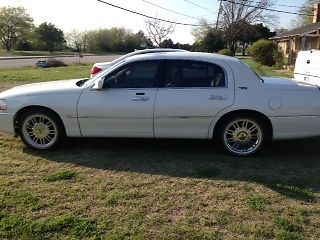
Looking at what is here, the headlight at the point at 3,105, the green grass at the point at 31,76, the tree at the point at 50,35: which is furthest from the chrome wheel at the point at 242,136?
the tree at the point at 50,35

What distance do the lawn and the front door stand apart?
0.37 metres

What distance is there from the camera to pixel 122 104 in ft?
18.0

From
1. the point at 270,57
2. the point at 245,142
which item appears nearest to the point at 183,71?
the point at 245,142

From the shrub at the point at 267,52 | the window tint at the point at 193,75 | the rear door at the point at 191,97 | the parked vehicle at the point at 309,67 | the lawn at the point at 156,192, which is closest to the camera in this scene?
the lawn at the point at 156,192

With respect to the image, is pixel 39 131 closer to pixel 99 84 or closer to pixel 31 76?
pixel 99 84

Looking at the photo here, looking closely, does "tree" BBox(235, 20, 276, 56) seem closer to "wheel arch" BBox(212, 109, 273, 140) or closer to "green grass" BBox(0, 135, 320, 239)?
"wheel arch" BBox(212, 109, 273, 140)

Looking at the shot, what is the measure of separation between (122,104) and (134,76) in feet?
1.48

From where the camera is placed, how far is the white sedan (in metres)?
5.43

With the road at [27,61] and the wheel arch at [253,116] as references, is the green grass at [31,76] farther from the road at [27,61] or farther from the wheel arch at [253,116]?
the road at [27,61]

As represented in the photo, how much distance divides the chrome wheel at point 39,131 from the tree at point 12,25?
273ft

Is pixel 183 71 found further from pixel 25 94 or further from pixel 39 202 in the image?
pixel 39 202

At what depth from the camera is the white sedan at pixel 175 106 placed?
543 cm

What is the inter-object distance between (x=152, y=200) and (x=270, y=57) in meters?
29.1

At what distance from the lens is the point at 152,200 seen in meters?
4.11
